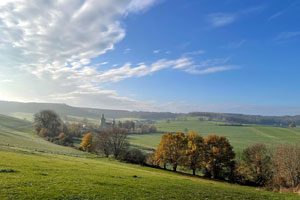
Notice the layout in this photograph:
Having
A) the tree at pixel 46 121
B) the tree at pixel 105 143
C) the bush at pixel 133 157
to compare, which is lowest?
the bush at pixel 133 157

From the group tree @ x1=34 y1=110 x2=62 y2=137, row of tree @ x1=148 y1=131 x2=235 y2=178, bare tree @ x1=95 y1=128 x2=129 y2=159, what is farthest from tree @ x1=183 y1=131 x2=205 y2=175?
tree @ x1=34 y1=110 x2=62 y2=137

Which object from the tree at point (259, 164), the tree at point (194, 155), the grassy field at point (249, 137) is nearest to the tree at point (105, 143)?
the grassy field at point (249, 137)

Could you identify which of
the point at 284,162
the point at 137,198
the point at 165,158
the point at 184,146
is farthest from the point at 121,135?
the point at 137,198

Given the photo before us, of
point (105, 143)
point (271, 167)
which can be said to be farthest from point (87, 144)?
point (271, 167)

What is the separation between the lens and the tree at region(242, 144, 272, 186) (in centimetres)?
4809

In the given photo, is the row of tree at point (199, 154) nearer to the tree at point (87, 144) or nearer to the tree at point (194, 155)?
the tree at point (194, 155)

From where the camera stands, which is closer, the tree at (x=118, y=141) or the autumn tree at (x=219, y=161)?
the autumn tree at (x=219, y=161)

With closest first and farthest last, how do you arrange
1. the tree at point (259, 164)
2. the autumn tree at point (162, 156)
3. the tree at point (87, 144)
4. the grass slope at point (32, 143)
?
the tree at point (259, 164)
the grass slope at point (32, 143)
the autumn tree at point (162, 156)
the tree at point (87, 144)

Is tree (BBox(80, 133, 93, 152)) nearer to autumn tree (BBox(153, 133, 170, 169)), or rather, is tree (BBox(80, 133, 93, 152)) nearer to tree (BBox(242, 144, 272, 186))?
autumn tree (BBox(153, 133, 170, 169))

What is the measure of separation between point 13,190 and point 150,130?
14855 centimetres

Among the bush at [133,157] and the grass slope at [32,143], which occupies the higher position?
the grass slope at [32,143]

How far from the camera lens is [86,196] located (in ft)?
46.5

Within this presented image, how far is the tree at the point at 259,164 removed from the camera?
4809 centimetres

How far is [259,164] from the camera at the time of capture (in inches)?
1951
